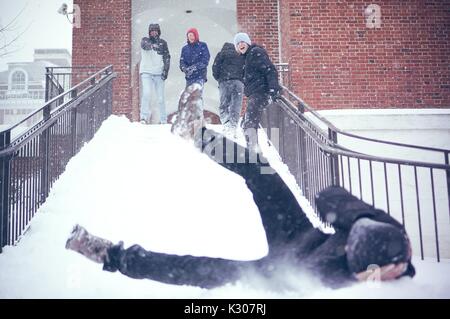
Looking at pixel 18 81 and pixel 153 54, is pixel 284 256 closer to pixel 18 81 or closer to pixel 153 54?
pixel 153 54

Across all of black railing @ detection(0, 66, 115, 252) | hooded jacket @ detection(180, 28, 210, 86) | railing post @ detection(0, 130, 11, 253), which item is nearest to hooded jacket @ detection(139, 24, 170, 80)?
hooded jacket @ detection(180, 28, 210, 86)

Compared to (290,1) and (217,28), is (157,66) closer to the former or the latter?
(290,1)

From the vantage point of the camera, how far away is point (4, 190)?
3.48 m

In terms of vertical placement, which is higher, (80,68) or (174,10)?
(174,10)

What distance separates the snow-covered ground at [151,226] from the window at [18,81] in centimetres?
1897

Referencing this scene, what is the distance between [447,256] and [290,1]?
5046 millimetres

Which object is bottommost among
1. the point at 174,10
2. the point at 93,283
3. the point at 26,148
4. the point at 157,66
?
the point at 93,283

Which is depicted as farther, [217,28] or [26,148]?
[217,28]

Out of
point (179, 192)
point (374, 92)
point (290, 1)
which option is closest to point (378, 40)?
point (374, 92)

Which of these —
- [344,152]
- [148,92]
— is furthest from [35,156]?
[344,152]

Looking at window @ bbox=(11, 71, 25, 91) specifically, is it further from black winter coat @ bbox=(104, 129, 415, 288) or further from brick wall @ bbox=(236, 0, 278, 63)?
black winter coat @ bbox=(104, 129, 415, 288)

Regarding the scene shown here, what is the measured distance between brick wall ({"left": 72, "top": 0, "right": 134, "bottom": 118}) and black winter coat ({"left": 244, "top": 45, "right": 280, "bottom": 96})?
147 inches

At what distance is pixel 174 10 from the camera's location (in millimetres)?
8898
